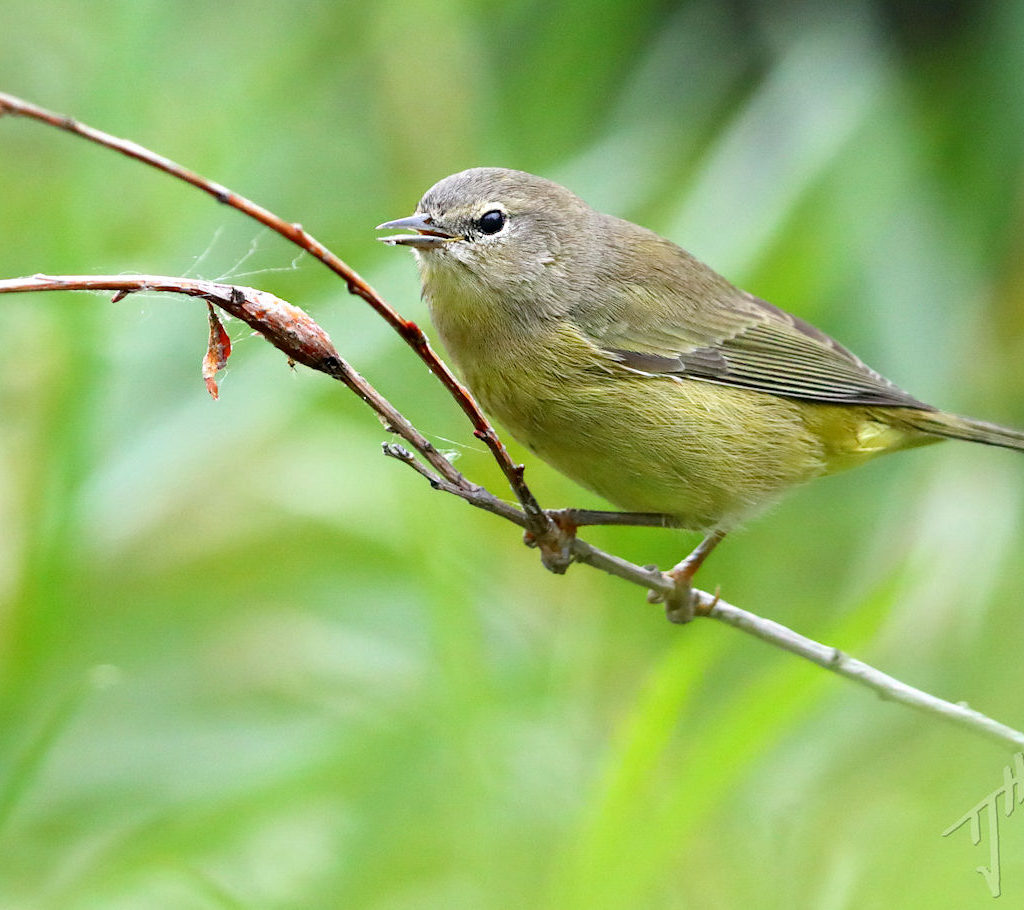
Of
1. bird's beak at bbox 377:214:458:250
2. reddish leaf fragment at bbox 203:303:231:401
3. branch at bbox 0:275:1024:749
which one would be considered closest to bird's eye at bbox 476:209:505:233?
bird's beak at bbox 377:214:458:250

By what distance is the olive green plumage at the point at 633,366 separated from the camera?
3.33m

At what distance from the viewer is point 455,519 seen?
3951mm

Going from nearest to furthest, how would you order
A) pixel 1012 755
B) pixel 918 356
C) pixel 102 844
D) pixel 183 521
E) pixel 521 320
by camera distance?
pixel 1012 755, pixel 102 844, pixel 521 320, pixel 183 521, pixel 918 356

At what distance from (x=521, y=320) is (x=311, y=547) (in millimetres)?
1432

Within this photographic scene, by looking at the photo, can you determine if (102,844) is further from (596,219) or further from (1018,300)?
(1018,300)

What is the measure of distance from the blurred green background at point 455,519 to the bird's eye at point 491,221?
738 millimetres

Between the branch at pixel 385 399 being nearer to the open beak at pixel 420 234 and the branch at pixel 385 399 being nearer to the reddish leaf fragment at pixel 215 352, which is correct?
Answer: the reddish leaf fragment at pixel 215 352

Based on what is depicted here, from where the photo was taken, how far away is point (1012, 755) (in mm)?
2230

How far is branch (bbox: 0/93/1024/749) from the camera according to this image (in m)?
1.78

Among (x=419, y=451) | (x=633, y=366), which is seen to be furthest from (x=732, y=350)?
(x=419, y=451)

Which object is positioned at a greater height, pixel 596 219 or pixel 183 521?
pixel 596 219

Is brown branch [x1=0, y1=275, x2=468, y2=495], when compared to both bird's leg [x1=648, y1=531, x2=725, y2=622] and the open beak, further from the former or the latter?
bird's leg [x1=648, y1=531, x2=725, y2=622]

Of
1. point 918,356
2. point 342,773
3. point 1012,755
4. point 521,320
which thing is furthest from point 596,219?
point 1012,755

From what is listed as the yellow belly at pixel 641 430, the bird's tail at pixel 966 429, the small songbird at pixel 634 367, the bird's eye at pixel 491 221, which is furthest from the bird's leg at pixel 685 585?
the bird's eye at pixel 491 221
